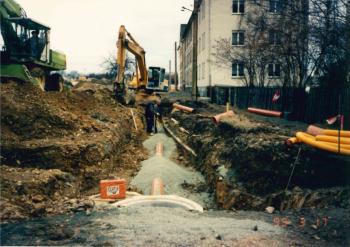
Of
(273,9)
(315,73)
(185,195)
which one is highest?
(273,9)

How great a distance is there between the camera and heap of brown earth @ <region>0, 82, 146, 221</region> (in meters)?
8.35

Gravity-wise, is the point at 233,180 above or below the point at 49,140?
below

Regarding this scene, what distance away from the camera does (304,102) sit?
16.4 metres

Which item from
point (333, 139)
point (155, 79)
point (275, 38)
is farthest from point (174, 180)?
point (155, 79)

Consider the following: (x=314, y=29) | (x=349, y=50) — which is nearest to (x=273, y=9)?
(x=314, y=29)

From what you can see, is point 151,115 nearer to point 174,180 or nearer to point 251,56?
point 174,180

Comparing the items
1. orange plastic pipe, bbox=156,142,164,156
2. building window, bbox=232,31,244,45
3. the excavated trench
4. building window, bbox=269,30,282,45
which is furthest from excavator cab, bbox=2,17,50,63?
building window, bbox=232,31,244,45

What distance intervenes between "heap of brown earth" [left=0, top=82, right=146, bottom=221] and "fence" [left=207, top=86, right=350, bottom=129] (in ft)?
22.2

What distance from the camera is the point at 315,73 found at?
1811 centimetres

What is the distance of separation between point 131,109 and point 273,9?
8.78 metres

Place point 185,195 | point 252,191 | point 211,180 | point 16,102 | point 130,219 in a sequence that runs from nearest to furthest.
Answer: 1. point 130,219
2. point 252,191
3. point 185,195
4. point 211,180
5. point 16,102

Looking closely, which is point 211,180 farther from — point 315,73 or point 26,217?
point 315,73

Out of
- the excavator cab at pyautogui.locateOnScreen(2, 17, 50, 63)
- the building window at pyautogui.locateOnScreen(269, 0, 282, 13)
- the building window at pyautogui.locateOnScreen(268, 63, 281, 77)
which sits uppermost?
the building window at pyautogui.locateOnScreen(269, 0, 282, 13)

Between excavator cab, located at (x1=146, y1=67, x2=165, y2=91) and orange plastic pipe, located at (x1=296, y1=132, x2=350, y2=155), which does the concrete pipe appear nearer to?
orange plastic pipe, located at (x1=296, y1=132, x2=350, y2=155)
